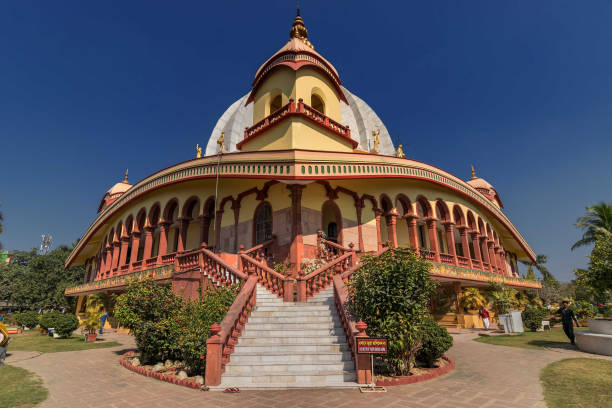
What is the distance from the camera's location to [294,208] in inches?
557

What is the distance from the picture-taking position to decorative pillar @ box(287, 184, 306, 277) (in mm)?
13516

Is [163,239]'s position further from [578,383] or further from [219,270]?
[578,383]

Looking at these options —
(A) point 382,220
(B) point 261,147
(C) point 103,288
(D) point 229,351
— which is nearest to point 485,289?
(A) point 382,220

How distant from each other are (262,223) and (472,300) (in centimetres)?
1167

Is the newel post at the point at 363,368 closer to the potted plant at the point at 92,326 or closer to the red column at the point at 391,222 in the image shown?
the red column at the point at 391,222

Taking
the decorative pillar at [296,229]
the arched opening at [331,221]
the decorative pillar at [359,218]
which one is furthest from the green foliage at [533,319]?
the decorative pillar at [296,229]

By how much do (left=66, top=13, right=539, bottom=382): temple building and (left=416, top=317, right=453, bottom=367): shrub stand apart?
11.6 ft

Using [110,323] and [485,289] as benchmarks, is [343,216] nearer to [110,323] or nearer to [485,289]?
[485,289]

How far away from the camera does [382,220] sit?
1825 centimetres

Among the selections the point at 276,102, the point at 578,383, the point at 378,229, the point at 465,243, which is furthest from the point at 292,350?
the point at 465,243

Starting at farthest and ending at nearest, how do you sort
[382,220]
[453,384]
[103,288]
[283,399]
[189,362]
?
[103,288] → [382,220] → [189,362] → [453,384] → [283,399]

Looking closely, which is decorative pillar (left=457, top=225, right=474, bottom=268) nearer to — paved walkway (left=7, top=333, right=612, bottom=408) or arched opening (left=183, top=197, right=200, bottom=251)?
paved walkway (left=7, top=333, right=612, bottom=408)

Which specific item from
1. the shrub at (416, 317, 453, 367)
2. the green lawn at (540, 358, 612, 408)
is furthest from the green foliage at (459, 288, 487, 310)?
the shrub at (416, 317, 453, 367)

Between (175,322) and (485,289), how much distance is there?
66.0ft
